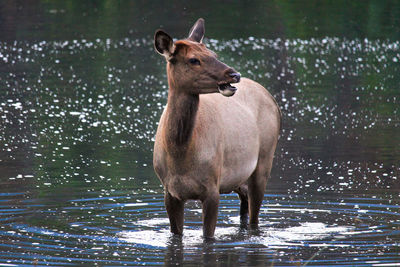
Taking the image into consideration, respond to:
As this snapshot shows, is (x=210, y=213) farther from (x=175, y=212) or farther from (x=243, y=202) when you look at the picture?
(x=243, y=202)

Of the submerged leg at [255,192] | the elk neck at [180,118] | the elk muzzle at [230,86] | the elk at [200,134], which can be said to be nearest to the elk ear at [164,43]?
the elk at [200,134]

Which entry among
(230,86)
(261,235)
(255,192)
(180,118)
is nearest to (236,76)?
(230,86)

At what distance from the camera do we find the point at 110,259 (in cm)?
923

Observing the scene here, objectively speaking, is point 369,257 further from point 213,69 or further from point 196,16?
point 196,16

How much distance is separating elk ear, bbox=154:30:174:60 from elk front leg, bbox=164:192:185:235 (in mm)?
1473

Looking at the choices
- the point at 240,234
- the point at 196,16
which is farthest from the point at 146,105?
the point at 196,16

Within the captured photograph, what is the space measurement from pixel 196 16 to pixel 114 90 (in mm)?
20874

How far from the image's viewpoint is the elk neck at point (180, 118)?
942cm

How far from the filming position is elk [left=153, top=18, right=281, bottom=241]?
364 inches

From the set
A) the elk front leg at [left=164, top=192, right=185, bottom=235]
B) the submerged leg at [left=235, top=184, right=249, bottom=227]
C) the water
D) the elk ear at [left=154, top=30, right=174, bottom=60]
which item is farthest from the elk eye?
the submerged leg at [left=235, top=184, right=249, bottom=227]

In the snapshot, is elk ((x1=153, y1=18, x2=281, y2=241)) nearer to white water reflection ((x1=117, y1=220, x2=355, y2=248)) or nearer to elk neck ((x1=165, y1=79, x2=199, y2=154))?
elk neck ((x1=165, y1=79, x2=199, y2=154))

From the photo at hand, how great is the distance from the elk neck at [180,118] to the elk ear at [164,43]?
319mm

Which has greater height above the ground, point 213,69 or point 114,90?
point 213,69

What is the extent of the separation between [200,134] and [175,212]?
0.94 meters
